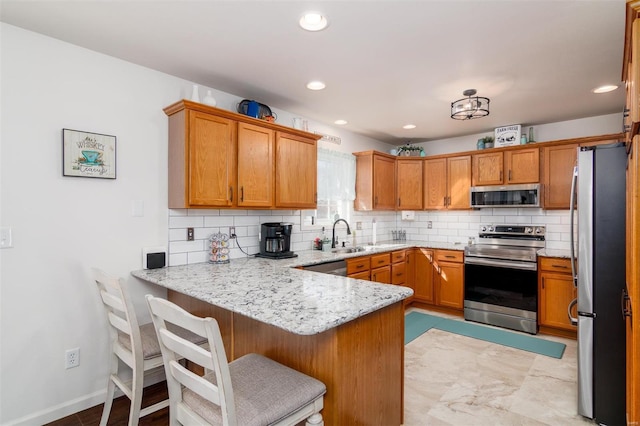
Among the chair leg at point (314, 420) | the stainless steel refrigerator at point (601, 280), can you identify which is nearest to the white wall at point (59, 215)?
the chair leg at point (314, 420)

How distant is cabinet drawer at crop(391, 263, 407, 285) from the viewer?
13.8 ft

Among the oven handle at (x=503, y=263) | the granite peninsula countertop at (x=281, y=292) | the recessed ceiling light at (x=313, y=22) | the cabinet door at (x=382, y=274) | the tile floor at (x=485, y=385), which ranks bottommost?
the tile floor at (x=485, y=385)

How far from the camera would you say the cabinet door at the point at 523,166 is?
394cm

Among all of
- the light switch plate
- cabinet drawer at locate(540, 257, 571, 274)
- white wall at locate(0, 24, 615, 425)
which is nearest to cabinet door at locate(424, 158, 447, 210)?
cabinet drawer at locate(540, 257, 571, 274)

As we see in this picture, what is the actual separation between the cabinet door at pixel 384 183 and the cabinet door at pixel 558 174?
1.84 meters

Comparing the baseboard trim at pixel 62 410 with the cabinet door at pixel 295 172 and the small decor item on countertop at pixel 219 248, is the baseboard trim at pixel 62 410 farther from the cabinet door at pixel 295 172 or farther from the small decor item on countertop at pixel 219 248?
the cabinet door at pixel 295 172

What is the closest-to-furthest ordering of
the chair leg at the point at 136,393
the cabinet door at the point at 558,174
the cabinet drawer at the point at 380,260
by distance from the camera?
the chair leg at the point at 136,393
the cabinet door at the point at 558,174
the cabinet drawer at the point at 380,260

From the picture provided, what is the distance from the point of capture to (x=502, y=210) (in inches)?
175

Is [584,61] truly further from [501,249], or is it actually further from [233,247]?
[233,247]

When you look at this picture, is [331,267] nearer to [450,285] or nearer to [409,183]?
[450,285]

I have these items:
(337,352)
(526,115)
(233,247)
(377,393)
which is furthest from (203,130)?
(526,115)

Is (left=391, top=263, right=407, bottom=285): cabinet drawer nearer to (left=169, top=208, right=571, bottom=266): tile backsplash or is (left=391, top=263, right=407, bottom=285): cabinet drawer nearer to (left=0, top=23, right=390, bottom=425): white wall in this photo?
(left=169, top=208, right=571, bottom=266): tile backsplash

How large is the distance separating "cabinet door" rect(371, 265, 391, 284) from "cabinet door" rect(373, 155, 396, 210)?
2.95 ft

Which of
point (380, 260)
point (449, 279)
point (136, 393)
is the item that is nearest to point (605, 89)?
point (449, 279)
